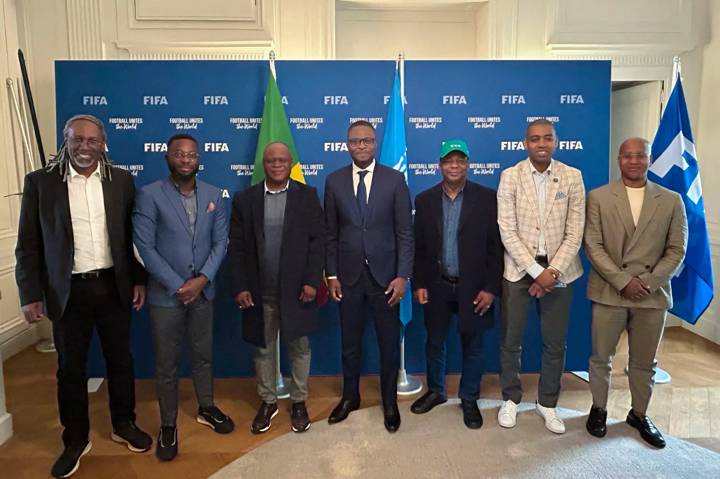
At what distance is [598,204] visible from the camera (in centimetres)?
270

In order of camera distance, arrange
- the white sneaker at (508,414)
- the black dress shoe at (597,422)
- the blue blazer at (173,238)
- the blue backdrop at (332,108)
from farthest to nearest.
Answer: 1. the blue backdrop at (332,108)
2. the white sneaker at (508,414)
3. the black dress shoe at (597,422)
4. the blue blazer at (173,238)

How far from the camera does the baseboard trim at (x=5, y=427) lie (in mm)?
2809

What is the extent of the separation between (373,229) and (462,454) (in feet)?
4.11

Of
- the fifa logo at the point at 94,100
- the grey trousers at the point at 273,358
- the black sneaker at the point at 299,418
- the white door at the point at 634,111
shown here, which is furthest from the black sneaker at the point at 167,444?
the white door at the point at 634,111

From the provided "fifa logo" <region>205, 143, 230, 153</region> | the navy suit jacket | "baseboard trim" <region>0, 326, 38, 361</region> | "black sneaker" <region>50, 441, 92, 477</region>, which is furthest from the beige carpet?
"baseboard trim" <region>0, 326, 38, 361</region>

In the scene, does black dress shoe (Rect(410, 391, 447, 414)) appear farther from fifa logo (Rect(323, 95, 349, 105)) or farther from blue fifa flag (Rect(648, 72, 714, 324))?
fifa logo (Rect(323, 95, 349, 105))

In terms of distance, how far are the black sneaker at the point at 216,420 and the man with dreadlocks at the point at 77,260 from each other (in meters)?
0.59

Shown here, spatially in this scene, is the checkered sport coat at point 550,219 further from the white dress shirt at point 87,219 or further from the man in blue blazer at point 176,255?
the white dress shirt at point 87,219

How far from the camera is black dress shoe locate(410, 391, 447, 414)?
3039 mm

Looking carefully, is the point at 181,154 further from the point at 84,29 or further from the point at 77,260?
the point at 84,29

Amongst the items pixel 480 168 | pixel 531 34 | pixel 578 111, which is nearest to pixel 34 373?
pixel 480 168

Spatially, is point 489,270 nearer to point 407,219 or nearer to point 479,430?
point 407,219

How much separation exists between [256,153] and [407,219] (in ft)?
4.03

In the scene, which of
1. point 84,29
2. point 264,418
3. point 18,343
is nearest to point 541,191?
point 264,418
